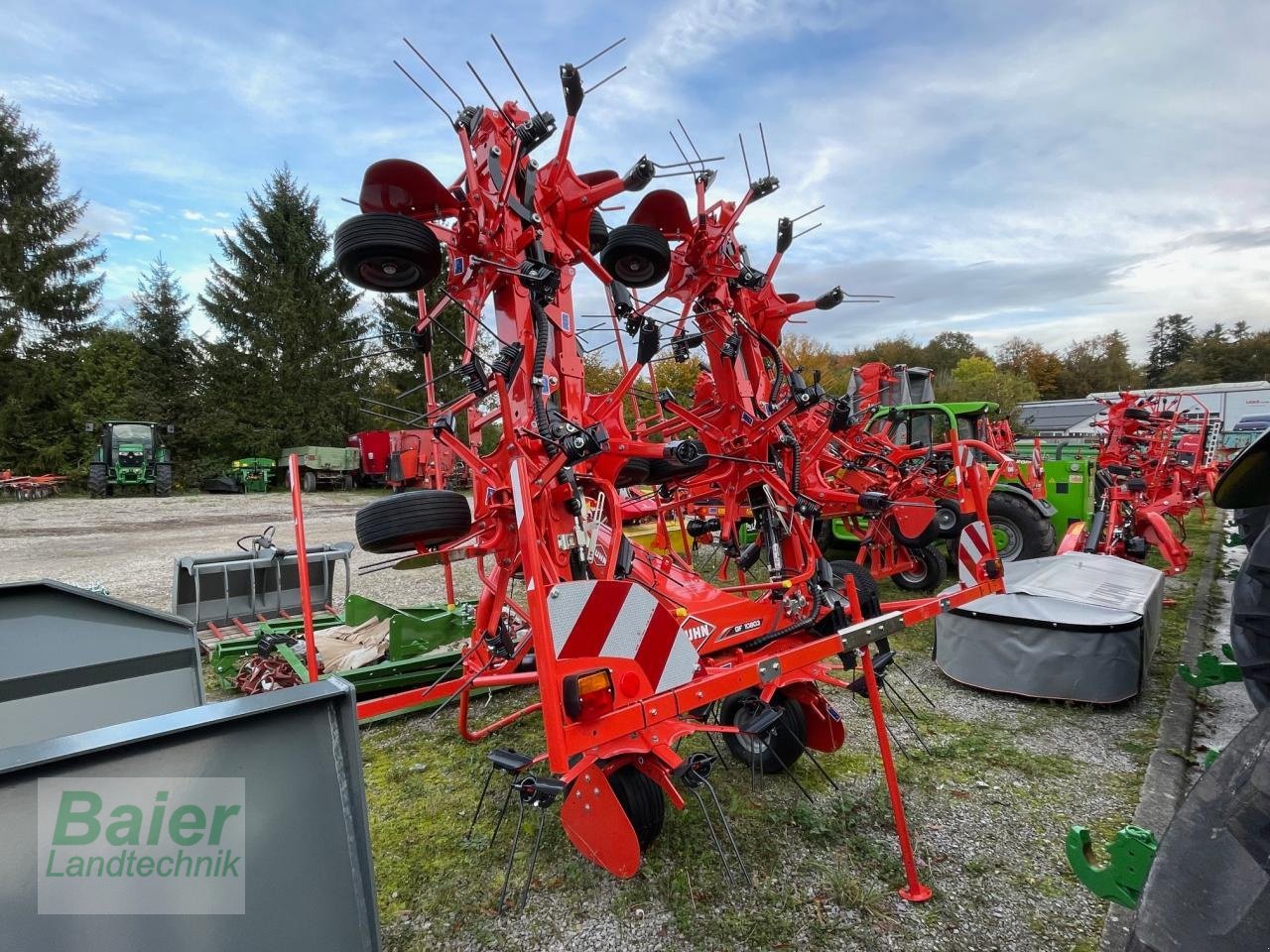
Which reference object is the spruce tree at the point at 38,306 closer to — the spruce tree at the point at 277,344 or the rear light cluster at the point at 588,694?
the spruce tree at the point at 277,344

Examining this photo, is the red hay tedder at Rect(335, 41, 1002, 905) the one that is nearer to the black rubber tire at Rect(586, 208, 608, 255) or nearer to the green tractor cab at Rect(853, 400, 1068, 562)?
Answer: the black rubber tire at Rect(586, 208, 608, 255)

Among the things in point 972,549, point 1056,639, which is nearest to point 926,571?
point 1056,639

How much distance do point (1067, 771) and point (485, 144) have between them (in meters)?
4.32

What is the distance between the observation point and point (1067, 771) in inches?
134

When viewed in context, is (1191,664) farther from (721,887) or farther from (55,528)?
(55,528)

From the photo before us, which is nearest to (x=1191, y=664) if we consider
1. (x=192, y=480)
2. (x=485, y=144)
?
(x=485, y=144)

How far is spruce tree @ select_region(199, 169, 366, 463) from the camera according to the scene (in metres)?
27.0

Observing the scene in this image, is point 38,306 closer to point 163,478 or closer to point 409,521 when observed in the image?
point 163,478

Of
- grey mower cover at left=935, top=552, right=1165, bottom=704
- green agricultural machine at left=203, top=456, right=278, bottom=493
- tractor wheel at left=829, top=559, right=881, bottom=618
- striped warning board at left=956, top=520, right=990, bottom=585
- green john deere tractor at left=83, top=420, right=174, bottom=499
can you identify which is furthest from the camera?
green agricultural machine at left=203, top=456, right=278, bottom=493

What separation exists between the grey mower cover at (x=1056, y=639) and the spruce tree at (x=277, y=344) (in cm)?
2647

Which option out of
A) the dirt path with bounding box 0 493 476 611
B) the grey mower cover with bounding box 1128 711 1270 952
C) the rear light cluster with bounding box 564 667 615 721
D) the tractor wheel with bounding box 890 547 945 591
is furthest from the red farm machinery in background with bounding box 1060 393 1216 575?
the dirt path with bounding box 0 493 476 611

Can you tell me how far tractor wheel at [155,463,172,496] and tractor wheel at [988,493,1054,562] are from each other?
2521cm

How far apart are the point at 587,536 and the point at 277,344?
2870 cm

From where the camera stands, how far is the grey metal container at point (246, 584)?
18.2 ft
